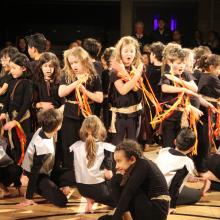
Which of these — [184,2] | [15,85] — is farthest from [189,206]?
[184,2]

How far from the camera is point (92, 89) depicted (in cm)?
523

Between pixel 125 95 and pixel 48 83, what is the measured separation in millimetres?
801

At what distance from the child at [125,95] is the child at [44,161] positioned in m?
0.60

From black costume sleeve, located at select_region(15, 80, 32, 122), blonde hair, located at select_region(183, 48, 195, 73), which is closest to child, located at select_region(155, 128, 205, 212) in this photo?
blonde hair, located at select_region(183, 48, 195, 73)

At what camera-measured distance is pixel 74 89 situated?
16.9 ft

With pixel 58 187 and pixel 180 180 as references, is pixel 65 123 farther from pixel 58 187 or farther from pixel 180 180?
pixel 180 180

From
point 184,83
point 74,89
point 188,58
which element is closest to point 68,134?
point 74,89

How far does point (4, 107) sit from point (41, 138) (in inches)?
32.4

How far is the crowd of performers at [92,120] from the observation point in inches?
184

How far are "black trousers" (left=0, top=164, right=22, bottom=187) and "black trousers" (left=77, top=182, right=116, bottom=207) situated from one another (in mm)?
715

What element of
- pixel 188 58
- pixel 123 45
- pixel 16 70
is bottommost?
pixel 16 70

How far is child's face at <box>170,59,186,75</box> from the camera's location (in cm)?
540

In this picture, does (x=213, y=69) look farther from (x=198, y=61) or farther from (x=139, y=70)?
(x=139, y=70)

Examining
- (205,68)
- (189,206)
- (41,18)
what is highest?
(41,18)
